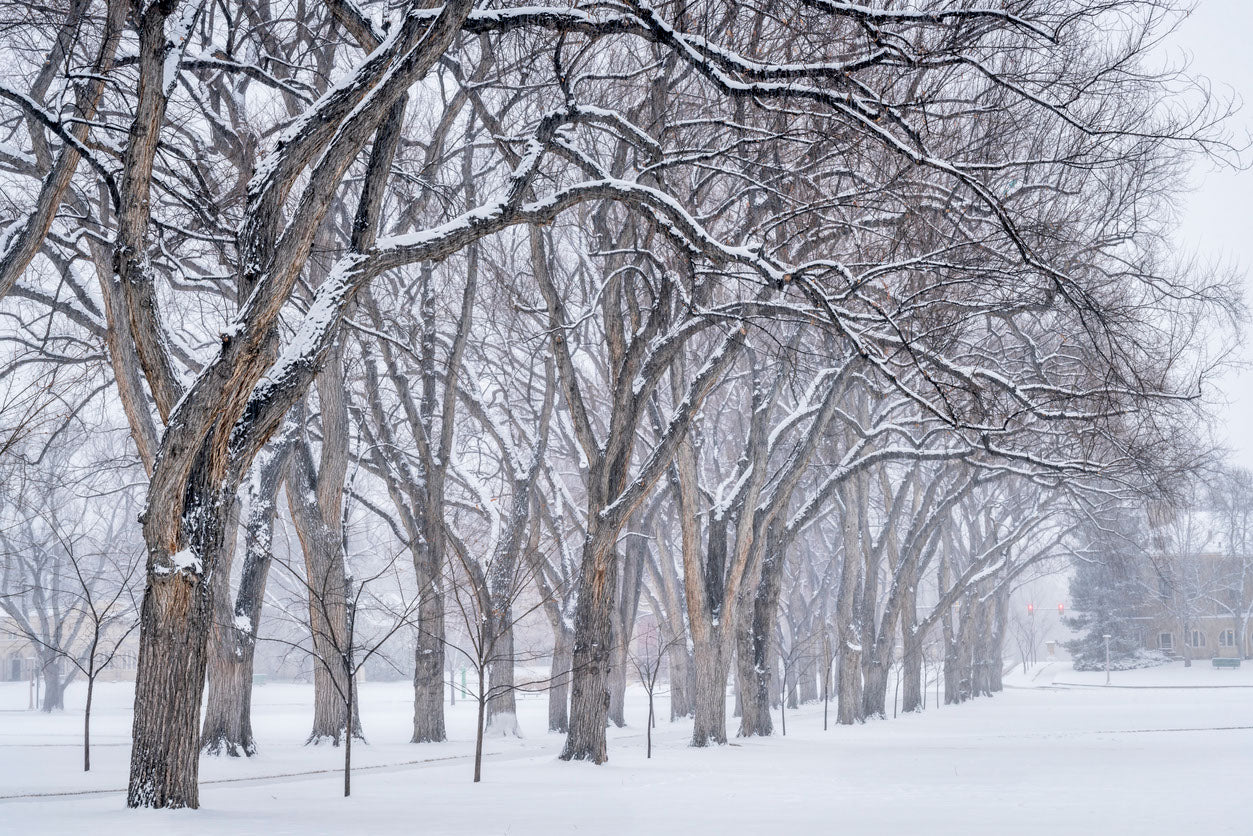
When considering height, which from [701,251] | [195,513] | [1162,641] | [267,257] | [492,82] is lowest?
[1162,641]

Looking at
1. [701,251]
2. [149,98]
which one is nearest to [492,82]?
[701,251]

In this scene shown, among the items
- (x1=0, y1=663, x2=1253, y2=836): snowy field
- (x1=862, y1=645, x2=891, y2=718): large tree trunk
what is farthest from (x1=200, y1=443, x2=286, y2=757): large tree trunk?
(x1=862, y1=645, x2=891, y2=718): large tree trunk

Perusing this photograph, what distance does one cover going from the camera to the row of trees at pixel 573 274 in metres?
7.93

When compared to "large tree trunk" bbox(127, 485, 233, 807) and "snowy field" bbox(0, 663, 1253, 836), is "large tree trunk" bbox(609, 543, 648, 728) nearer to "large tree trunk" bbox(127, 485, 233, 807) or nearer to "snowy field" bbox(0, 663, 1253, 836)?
"snowy field" bbox(0, 663, 1253, 836)

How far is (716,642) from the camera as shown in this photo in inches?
679

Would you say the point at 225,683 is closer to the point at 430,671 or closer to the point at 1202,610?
the point at 430,671

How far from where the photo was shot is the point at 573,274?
2067 centimetres

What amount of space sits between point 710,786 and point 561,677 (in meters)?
12.0

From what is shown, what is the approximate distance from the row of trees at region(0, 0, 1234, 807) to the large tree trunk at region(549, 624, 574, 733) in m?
0.12

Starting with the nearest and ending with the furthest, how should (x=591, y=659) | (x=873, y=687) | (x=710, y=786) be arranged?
1. (x=710, y=786)
2. (x=591, y=659)
3. (x=873, y=687)

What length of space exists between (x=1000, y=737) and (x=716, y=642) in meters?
7.19

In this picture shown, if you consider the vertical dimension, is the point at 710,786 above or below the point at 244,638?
below

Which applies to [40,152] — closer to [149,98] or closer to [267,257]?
[149,98]

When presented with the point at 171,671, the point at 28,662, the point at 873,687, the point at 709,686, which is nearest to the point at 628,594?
the point at 873,687
